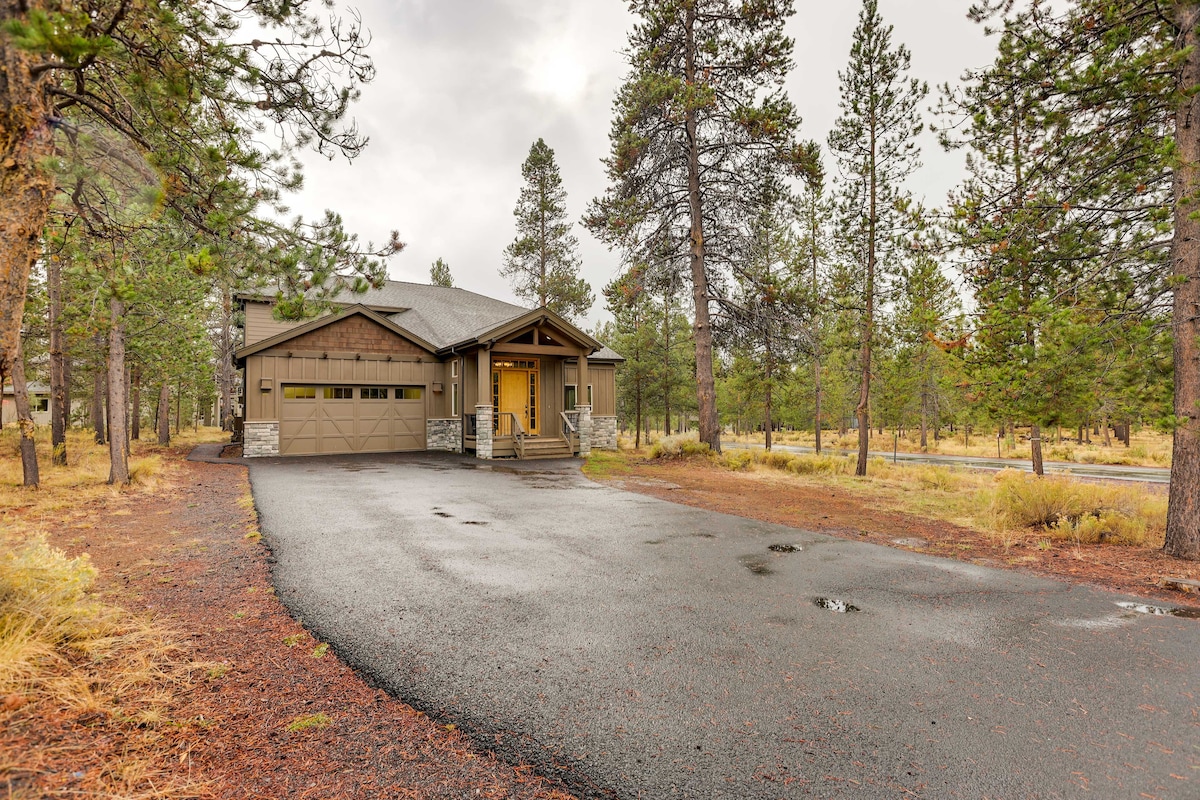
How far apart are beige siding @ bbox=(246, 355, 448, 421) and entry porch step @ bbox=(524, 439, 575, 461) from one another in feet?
14.9

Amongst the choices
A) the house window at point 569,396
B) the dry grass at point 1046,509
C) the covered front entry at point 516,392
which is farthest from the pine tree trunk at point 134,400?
the dry grass at point 1046,509

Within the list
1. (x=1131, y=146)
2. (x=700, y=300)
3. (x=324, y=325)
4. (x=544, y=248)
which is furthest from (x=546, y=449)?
(x=544, y=248)

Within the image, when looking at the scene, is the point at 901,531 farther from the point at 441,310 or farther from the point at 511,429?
the point at 441,310

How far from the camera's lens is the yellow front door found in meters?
17.4

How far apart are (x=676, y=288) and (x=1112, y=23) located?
1072 cm

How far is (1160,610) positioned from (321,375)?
1860 centimetres

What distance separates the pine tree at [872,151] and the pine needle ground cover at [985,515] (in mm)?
4021

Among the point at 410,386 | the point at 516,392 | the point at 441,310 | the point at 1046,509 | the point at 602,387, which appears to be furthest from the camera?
the point at 441,310

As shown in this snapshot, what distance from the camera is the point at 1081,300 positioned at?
23.2 feet

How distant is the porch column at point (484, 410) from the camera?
50.9ft

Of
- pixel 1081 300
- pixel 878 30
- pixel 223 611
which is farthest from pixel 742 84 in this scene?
pixel 223 611

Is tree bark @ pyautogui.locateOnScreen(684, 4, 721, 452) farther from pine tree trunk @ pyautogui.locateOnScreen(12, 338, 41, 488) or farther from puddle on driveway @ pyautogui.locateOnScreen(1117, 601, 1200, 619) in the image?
pine tree trunk @ pyautogui.locateOnScreen(12, 338, 41, 488)

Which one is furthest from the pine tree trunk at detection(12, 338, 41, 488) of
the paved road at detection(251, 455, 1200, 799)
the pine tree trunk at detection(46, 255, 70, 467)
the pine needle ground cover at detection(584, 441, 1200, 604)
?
the pine needle ground cover at detection(584, 441, 1200, 604)

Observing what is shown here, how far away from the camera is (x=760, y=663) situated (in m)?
3.28
